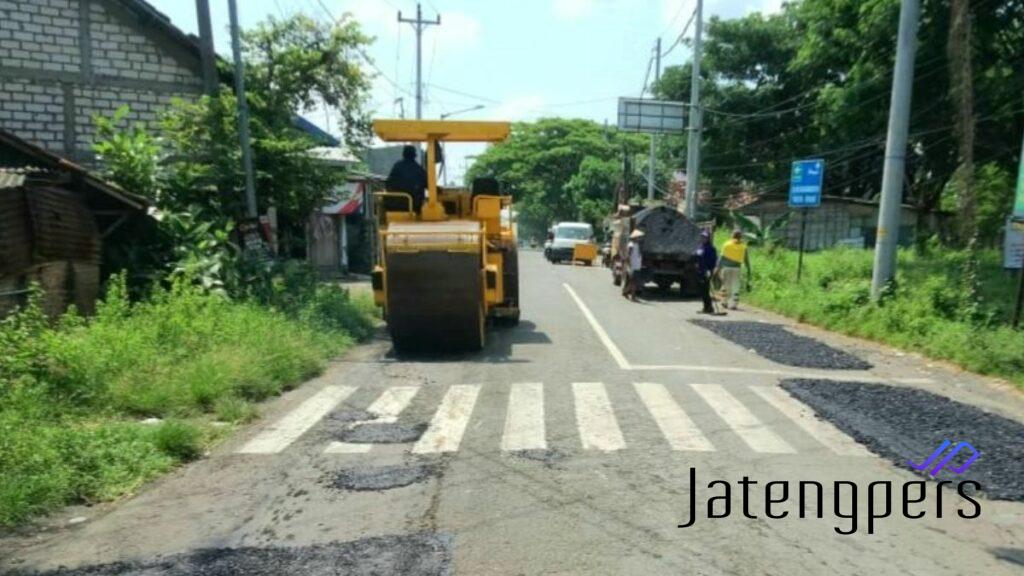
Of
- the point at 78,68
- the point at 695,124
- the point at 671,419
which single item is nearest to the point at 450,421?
the point at 671,419

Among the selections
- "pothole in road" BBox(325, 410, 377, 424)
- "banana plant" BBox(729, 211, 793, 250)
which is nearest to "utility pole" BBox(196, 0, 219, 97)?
"pothole in road" BBox(325, 410, 377, 424)

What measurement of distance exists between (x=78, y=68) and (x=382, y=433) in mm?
15485

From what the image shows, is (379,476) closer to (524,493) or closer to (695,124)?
(524,493)

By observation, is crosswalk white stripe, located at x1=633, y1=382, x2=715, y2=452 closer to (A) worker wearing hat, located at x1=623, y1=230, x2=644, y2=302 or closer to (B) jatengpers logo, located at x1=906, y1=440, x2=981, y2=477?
(B) jatengpers logo, located at x1=906, y1=440, x2=981, y2=477

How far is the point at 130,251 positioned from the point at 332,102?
20.7 feet

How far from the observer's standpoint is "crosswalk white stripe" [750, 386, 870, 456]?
707 cm

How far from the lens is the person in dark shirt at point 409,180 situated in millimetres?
13570

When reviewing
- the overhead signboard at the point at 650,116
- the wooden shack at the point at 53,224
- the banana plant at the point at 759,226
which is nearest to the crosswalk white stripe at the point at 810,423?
the wooden shack at the point at 53,224

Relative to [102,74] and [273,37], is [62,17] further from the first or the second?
[273,37]

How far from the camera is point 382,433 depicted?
25.0 feet

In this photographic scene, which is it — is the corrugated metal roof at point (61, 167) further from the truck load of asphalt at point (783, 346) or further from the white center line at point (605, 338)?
the truck load of asphalt at point (783, 346)

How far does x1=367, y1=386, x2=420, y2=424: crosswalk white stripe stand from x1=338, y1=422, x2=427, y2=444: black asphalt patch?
0.69ft

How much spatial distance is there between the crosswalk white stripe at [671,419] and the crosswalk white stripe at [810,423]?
3.53 feet

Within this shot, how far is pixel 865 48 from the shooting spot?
21922 millimetres
